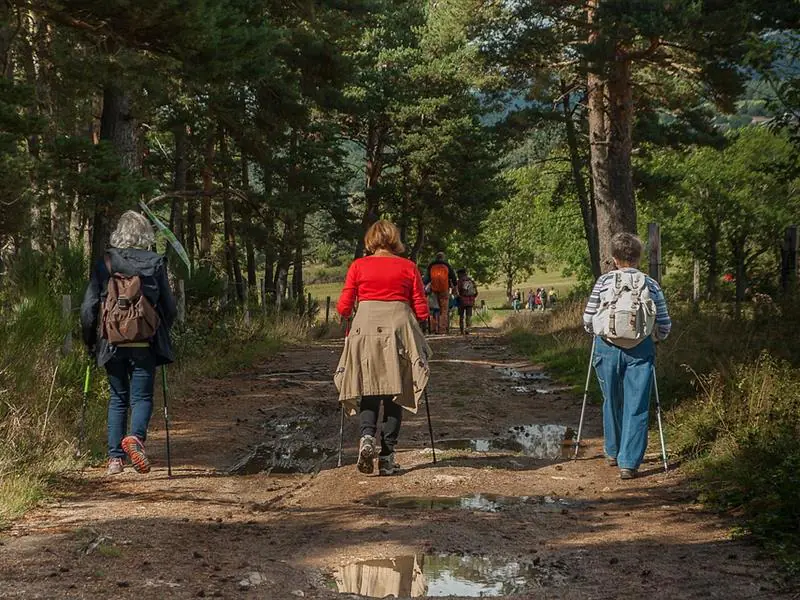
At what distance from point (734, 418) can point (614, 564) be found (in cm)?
347

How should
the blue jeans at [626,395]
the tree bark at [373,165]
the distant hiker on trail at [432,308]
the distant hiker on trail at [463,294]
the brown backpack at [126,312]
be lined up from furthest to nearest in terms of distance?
the tree bark at [373,165]
the distant hiker on trail at [463,294]
the distant hiker on trail at [432,308]
the blue jeans at [626,395]
the brown backpack at [126,312]

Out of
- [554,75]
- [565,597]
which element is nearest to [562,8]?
[554,75]

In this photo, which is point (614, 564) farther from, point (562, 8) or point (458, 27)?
point (458, 27)

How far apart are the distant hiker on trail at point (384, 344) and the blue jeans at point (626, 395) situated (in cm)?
150

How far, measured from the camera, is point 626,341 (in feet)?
27.0

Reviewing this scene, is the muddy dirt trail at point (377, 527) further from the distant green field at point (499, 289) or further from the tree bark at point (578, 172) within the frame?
the distant green field at point (499, 289)

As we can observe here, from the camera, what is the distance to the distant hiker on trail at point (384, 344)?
830cm

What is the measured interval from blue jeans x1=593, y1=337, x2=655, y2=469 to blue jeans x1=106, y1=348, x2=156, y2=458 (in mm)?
3670

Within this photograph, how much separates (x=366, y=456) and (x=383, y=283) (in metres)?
1.41

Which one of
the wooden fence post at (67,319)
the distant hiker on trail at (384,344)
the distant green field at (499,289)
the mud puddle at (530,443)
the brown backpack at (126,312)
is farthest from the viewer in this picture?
the distant green field at (499,289)

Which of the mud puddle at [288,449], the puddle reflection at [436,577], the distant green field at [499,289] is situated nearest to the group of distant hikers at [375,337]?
the mud puddle at [288,449]

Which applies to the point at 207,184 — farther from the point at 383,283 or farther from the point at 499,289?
the point at 499,289

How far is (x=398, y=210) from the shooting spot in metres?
47.6

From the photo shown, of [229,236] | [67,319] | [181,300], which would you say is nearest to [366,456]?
[67,319]
